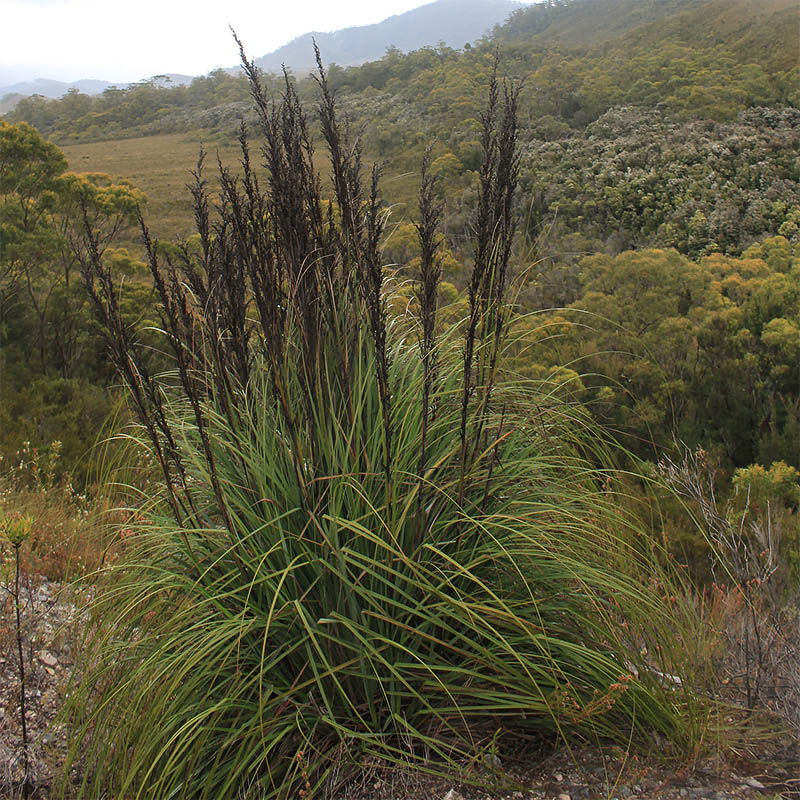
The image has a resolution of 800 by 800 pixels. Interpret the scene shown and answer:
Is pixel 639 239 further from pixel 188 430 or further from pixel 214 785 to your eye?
pixel 214 785

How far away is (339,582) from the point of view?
2070 mm

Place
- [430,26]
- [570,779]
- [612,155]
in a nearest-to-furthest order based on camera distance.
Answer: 1. [570,779]
2. [612,155]
3. [430,26]

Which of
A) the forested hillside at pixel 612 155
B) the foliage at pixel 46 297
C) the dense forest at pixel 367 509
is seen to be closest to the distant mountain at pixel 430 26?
the forested hillside at pixel 612 155

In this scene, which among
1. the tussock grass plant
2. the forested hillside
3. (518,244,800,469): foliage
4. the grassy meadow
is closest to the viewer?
the tussock grass plant

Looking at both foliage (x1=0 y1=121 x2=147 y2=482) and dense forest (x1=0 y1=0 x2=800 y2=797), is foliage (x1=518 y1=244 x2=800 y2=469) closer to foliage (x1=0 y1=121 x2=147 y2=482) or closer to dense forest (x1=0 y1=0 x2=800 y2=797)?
dense forest (x1=0 y1=0 x2=800 y2=797)

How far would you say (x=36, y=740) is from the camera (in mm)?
2287

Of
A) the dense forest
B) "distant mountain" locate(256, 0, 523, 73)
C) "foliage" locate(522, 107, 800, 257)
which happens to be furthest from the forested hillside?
"distant mountain" locate(256, 0, 523, 73)

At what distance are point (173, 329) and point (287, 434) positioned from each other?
0.53 metres

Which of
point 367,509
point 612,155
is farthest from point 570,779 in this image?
point 612,155

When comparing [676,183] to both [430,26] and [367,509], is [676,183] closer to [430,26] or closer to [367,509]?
[367,509]

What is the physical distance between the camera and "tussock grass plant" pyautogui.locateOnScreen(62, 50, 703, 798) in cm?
183

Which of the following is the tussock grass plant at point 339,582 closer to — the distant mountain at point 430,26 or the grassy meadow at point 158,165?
the grassy meadow at point 158,165

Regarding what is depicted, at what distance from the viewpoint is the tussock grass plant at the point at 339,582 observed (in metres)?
1.83

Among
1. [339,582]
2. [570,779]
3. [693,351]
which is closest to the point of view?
[570,779]
